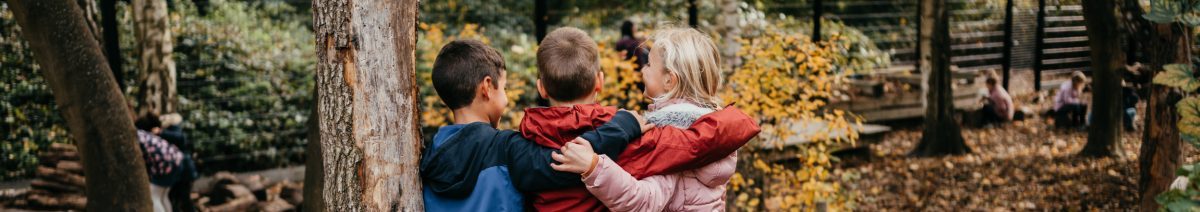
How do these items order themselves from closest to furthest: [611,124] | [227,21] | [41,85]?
1. [611,124]
2. [41,85]
3. [227,21]

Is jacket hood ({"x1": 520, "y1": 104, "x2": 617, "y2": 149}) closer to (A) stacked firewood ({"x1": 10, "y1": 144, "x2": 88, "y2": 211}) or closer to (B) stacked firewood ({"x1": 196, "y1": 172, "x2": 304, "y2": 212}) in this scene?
(B) stacked firewood ({"x1": 196, "y1": 172, "x2": 304, "y2": 212})

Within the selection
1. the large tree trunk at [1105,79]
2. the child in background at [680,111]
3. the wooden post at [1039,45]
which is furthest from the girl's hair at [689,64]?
the wooden post at [1039,45]

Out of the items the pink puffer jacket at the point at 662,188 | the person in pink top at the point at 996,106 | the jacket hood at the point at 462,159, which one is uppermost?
the jacket hood at the point at 462,159

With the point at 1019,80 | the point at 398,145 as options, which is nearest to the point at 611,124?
the point at 398,145

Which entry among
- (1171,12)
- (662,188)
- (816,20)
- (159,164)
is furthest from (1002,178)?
(662,188)

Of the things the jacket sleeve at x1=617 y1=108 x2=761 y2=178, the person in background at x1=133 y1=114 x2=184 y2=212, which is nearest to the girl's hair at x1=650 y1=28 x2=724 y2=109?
A: the jacket sleeve at x1=617 y1=108 x2=761 y2=178

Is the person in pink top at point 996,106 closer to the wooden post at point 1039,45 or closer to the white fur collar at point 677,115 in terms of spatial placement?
the wooden post at point 1039,45

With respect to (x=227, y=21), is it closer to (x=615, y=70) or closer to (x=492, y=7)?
(x=492, y=7)

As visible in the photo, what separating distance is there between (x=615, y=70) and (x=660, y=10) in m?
2.04

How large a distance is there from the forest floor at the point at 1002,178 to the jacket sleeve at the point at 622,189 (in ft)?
16.1

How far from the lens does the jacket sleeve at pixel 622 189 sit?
8.25 ft

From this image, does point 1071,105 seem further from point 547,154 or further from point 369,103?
point 369,103

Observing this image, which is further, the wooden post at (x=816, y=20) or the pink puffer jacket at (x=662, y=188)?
the wooden post at (x=816, y=20)

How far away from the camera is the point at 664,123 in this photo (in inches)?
111
